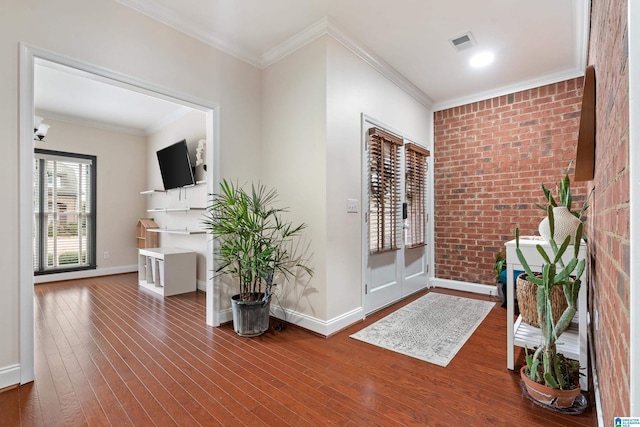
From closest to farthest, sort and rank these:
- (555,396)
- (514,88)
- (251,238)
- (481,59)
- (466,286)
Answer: (555,396)
(251,238)
(481,59)
(514,88)
(466,286)

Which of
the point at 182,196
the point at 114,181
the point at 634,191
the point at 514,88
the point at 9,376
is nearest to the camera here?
the point at 634,191

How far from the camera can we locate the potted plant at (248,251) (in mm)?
2721

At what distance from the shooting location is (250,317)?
2.72 meters

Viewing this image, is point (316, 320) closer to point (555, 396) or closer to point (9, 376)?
point (555, 396)

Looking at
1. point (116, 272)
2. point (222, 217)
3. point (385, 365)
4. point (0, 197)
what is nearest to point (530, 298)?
point (385, 365)

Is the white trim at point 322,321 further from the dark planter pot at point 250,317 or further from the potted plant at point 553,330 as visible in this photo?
the potted plant at point 553,330

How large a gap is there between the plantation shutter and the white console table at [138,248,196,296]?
9.22 ft

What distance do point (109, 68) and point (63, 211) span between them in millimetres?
4369

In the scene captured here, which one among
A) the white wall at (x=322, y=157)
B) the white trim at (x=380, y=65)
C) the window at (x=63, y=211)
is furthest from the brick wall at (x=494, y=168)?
the window at (x=63, y=211)

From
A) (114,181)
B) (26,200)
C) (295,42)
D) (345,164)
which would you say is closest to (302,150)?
(345,164)

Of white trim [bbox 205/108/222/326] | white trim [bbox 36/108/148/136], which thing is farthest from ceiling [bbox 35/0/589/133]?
white trim [bbox 36/108/148/136]

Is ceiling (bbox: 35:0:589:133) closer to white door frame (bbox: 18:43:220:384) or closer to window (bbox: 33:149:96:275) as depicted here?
white door frame (bbox: 18:43:220:384)

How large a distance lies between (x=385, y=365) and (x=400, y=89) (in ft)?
10.5

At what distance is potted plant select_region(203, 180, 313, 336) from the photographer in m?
2.72
